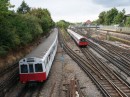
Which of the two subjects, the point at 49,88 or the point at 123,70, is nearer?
A: the point at 49,88

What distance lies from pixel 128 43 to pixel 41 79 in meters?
35.0

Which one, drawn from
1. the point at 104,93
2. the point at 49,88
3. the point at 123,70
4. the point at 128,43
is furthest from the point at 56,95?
the point at 128,43

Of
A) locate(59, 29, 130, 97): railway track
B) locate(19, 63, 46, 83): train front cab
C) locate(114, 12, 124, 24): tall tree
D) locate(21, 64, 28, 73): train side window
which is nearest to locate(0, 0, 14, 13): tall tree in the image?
locate(21, 64, 28, 73): train side window

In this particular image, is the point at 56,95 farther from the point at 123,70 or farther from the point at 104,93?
the point at 123,70

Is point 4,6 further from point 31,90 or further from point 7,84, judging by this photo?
point 31,90

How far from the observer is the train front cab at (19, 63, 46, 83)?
21.4m

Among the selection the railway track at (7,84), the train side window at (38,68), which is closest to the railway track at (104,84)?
the train side window at (38,68)

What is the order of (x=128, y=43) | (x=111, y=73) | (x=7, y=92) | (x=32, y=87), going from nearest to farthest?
(x=7, y=92), (x=32, y=87), (x=111, y=73), (x=128, y=43)

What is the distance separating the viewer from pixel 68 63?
33781 mm

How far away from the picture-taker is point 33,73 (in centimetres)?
2141

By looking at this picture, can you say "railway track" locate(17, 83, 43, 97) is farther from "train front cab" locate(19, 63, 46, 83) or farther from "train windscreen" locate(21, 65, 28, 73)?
"train windscreen" locate(21, 65, 28, 73)

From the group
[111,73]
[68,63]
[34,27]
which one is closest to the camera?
[111,73]

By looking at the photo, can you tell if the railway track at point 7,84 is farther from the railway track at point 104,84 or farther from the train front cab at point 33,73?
the railway track at point 104,84

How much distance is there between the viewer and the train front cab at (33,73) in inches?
843
